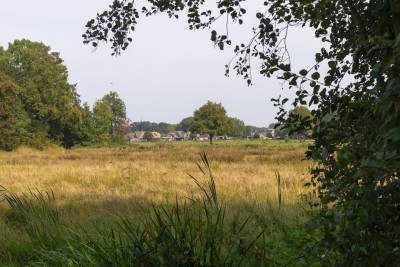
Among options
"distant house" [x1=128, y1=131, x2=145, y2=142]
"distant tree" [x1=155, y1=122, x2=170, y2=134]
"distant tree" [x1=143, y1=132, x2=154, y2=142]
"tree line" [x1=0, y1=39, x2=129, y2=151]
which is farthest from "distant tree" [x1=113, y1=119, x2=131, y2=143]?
"distant tree" [x1=155, y1=122, x2=170, y2=134]

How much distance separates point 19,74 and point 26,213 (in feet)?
167

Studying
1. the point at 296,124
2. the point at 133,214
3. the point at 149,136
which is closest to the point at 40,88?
the point at 133,214

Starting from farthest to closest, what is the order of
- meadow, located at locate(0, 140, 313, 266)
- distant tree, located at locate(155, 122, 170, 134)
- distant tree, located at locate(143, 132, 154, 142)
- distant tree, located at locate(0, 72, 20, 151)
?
distant tree, located at locate(155, 122, 170, 134) < distant tree, located at locate(143, 132, 154, 142) < distant tree, located at locate(0, 72, 20, 151) < meadow, located at locate(0, 140, 313, 266)

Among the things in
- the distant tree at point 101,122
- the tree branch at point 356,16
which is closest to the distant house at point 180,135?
the distant tree at point 101,122

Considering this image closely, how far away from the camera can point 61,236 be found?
4203mm

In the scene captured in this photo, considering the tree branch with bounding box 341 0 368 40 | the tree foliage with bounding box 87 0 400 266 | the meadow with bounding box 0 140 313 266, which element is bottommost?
the meadow with bounding box 0 140 313 266

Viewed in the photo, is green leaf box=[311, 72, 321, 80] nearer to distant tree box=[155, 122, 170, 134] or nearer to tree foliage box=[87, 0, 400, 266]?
tree foliage box=[87, 0, 400, 266]

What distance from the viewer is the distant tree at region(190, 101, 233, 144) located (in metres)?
72.8

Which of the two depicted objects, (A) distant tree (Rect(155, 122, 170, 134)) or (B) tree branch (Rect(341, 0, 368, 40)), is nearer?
(B) tree branch (Rect(341, 0, 368, 40))

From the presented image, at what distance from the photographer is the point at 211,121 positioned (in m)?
73.6

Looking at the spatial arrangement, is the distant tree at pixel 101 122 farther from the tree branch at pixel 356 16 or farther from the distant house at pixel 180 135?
the distant house at pixel 180 135

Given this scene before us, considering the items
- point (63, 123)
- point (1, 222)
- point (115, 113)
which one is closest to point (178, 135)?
point (115, 113)

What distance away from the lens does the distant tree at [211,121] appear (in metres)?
72.8

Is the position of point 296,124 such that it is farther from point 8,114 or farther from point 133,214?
point 8,114
